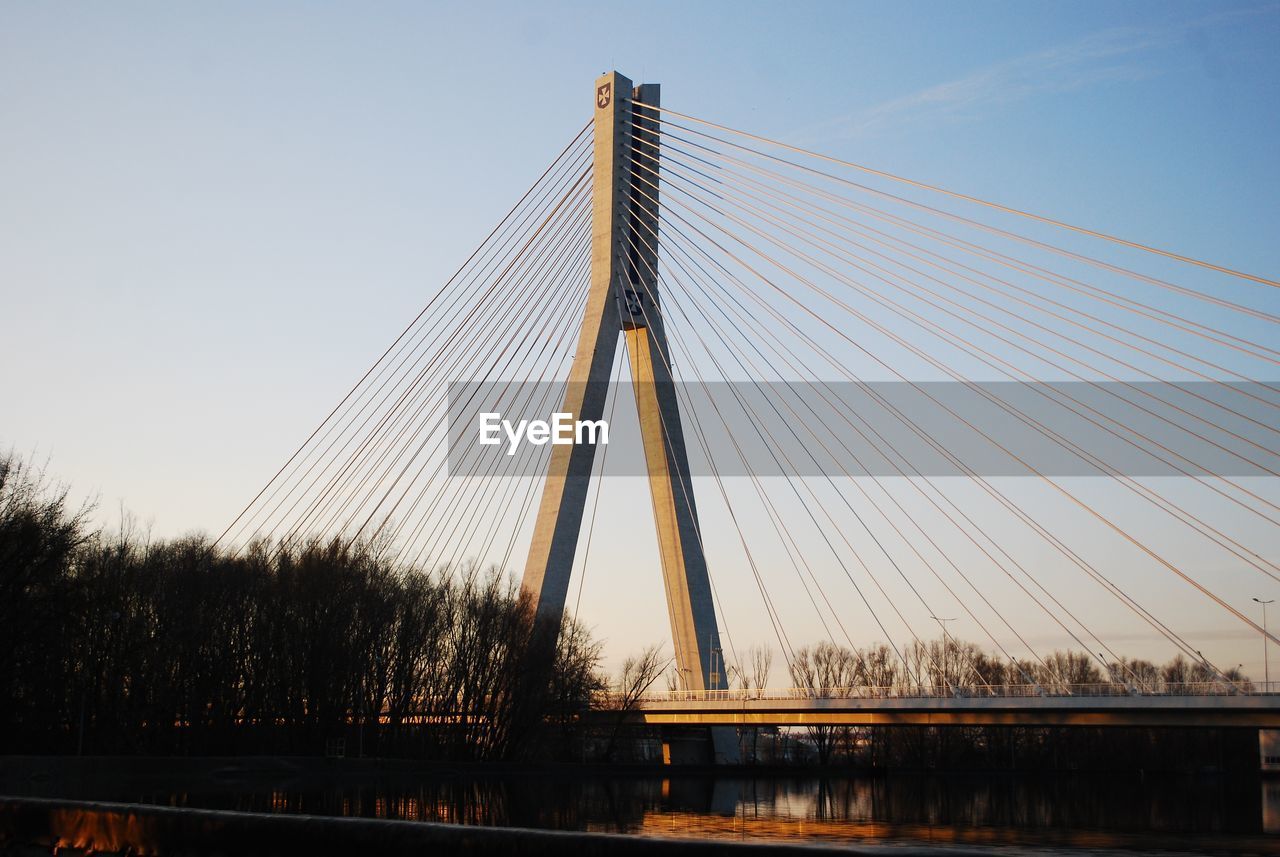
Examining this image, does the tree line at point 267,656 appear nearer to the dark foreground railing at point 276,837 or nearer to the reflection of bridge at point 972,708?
the reflection of bridge at point 972,708

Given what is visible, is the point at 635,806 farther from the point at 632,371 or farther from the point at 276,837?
the point at 276,837

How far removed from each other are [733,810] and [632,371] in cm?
1406

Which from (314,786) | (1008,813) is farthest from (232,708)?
(1008,813)

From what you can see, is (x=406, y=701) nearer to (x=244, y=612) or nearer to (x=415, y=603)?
(x=415, y=603)

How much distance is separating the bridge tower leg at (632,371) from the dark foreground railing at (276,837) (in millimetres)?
24790

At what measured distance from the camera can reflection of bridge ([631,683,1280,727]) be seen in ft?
126

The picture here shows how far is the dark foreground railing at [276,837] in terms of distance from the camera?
8.59 metres

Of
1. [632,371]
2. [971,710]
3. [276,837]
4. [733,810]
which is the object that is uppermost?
[632,371]

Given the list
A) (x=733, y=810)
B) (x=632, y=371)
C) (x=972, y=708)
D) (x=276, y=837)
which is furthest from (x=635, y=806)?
(x=972, y=708)

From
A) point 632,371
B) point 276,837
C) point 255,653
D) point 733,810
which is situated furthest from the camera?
point 255,653

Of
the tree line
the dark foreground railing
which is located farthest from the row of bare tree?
the dark foreground railing

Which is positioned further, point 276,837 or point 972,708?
point 972,708

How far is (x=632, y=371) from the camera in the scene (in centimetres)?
3753

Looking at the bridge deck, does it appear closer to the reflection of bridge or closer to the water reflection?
the reflection of bridge
